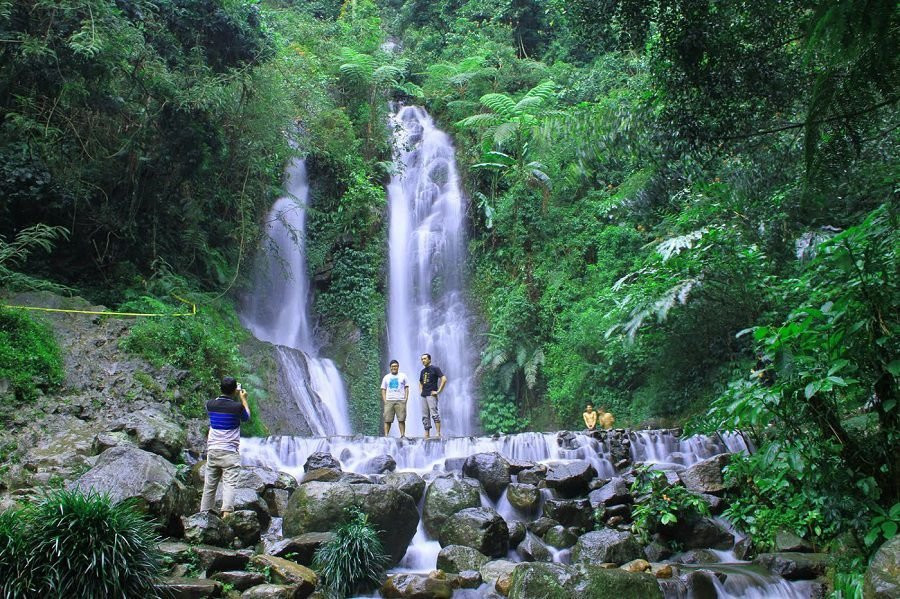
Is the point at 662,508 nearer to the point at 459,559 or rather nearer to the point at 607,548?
the point at 607,548

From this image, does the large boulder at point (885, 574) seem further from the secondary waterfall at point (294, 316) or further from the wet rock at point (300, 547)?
the secondary waterfall at point (294, 316)

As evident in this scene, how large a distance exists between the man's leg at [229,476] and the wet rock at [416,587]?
1.84 metres

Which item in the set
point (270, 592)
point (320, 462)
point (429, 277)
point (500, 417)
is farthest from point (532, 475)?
point (429, 277)

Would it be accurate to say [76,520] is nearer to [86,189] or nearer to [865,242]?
[865,242]

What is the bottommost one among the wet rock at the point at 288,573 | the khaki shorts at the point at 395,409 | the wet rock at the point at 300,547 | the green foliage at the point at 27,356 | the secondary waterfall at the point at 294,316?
the wet rock at the point at 288,573

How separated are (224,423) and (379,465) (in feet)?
10.6

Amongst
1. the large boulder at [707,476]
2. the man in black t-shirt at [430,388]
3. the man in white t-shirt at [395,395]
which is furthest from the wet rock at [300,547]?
the man in black t-shirt at [430,388]

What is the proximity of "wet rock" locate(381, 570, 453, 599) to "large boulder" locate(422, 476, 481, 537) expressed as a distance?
4.43ft

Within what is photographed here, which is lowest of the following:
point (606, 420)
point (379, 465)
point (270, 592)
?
point (270, 592)

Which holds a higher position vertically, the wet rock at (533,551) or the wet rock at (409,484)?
the wet rock at (409,484)

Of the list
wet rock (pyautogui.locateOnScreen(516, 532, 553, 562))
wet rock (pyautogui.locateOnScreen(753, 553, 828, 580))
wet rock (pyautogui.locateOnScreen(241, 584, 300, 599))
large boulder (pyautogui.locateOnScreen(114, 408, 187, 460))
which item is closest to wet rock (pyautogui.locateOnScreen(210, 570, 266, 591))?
wet rock (pyautogui.locateOnScreen(241, 584, 300, 599))

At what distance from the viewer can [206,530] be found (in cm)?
616

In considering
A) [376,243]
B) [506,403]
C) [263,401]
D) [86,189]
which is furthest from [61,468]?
[376,243]

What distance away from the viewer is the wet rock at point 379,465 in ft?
31.2
